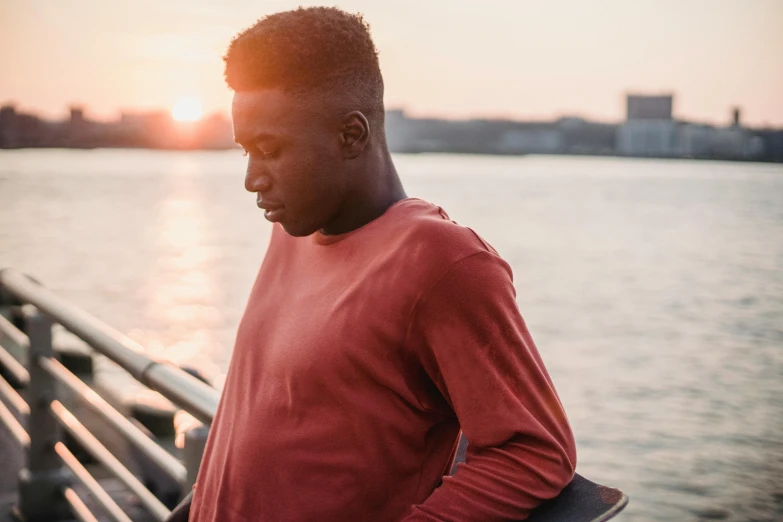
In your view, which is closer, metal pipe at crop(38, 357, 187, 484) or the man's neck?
the man's neck

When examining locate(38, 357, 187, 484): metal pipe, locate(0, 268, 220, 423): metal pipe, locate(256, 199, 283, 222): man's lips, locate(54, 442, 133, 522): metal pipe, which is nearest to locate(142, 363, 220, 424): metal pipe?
locate(0, 268, 220, 423): metal pipe

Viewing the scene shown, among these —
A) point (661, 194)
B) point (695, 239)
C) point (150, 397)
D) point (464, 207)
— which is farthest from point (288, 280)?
point (661, 194)

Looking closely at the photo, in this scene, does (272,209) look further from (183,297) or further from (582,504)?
(183,297)

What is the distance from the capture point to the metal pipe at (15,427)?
4009 mm

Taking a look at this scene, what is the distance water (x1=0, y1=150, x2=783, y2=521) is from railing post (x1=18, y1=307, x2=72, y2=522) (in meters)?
0.45

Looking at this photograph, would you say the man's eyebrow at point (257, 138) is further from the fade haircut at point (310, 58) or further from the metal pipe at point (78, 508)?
the metal pipe at point (78, 508)

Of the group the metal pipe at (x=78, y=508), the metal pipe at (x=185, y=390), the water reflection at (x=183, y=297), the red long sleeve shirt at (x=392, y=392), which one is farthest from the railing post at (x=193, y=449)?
the water reflection at (x=183, y=297)

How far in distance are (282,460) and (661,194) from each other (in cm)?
15566

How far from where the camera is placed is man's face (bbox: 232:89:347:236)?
1.46 metres

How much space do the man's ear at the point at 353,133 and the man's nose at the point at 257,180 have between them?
0.13 meters

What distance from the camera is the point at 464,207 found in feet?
335

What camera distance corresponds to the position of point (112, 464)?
322 centimetres

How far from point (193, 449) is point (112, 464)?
1.08 meters

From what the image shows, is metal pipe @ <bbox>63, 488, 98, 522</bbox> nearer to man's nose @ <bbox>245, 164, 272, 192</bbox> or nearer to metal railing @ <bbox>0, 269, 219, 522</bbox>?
metal railing @ <bbox>0, 269, 219, 522</bbox>
